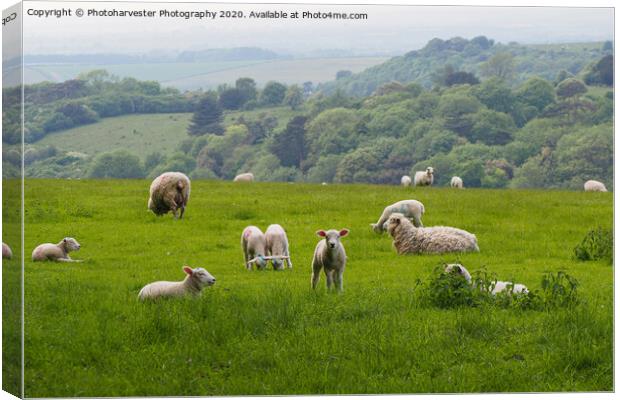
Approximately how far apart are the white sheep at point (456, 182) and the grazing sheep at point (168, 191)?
3.16 meters

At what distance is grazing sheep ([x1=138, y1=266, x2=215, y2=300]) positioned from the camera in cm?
1823

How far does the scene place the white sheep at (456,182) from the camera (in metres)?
19.3

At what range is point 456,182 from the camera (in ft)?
63.6

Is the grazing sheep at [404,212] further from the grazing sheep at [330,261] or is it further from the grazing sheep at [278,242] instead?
the grazing sheep at [278,242]

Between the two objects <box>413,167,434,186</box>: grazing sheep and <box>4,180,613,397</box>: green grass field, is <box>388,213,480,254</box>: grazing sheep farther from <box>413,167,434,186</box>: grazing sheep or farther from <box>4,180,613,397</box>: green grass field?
<box>413,167,434,186</box>: grazing sheep

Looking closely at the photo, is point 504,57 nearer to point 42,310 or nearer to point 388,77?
point 388,77

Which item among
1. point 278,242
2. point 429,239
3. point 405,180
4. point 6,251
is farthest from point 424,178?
point 6,251

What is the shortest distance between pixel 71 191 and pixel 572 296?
5869 millimetres

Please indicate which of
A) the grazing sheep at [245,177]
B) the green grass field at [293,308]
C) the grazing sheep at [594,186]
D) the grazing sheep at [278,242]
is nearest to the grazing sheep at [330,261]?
the green grass field at [293,308]

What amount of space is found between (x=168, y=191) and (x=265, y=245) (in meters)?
1.38

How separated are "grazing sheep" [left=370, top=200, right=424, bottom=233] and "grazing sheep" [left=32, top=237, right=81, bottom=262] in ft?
12.4

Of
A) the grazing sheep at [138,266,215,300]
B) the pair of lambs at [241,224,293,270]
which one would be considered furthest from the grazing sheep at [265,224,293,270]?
the grazing sheep at [138,266,215,300]

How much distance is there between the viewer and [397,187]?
19406mm

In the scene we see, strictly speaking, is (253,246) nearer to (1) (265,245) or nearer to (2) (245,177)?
(1) (265,245)
